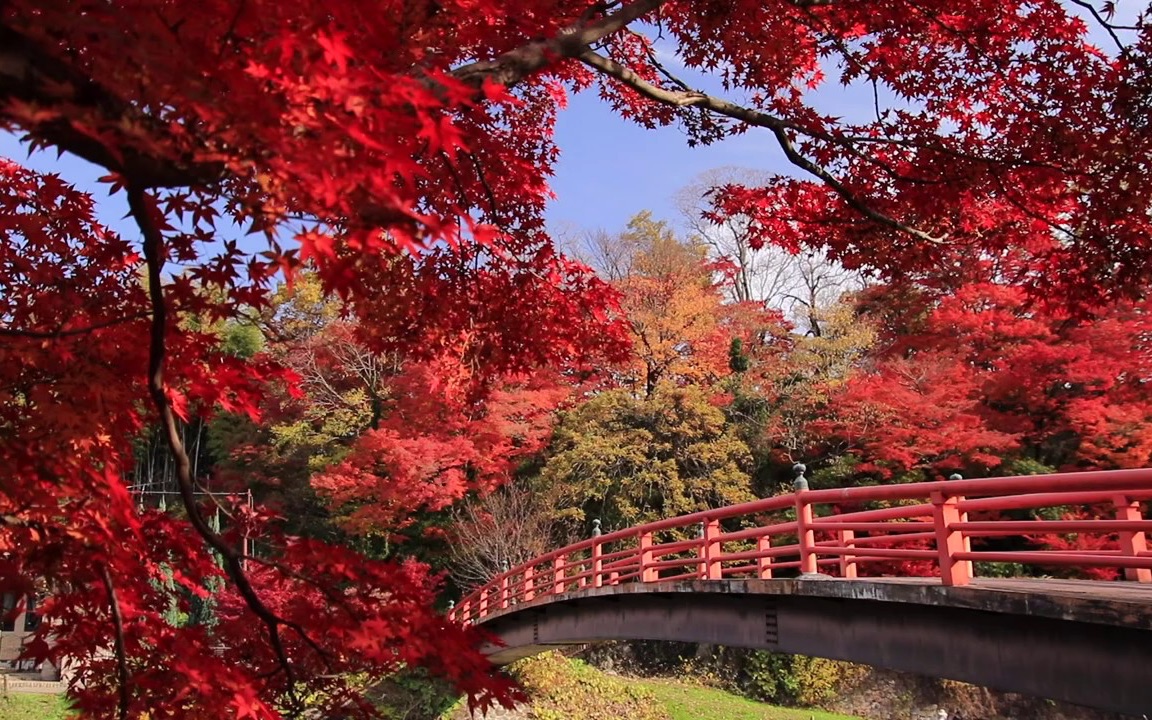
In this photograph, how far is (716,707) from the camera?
604 inches

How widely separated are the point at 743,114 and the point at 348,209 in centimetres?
340

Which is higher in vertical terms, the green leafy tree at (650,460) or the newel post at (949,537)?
the green leafy tree at (650,460)

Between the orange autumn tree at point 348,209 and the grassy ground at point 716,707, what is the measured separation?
10.8 metres

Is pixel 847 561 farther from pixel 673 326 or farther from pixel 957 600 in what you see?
pixel 673 326

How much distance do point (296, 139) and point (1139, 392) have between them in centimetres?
1453

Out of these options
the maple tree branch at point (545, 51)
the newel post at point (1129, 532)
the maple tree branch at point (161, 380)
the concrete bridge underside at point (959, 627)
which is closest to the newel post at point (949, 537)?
the concrete bridge underside at point (959, 627)

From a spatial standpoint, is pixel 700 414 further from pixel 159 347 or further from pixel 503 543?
pixel 159 347

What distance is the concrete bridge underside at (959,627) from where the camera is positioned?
409cm

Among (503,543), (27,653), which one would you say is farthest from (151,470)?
(27,653)

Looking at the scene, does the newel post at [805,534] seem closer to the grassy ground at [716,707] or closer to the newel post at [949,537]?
the newel post at [949,537]

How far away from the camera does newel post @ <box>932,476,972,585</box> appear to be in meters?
4.88

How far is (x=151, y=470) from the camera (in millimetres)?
28000

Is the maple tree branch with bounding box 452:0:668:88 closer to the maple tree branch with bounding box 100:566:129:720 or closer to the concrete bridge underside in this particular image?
the maple tree branch with bounding box 100:566:129:720

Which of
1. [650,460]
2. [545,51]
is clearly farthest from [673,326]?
[545,51]
